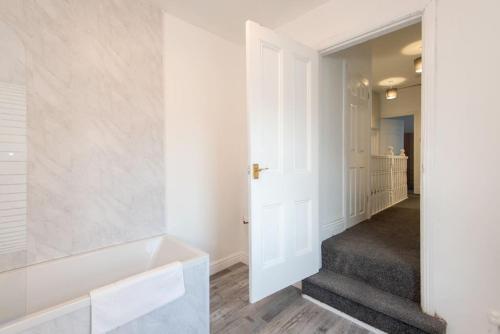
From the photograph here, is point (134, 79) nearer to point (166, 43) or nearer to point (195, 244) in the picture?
point (166, 43)

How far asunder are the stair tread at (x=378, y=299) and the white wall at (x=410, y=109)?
4.36m

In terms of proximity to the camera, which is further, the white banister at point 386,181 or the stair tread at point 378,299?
the white banister at point 386,181

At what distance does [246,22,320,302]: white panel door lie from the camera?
5.33 ft

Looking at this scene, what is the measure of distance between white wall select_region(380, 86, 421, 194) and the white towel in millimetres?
5525

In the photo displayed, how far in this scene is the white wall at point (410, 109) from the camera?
4910 millimetres

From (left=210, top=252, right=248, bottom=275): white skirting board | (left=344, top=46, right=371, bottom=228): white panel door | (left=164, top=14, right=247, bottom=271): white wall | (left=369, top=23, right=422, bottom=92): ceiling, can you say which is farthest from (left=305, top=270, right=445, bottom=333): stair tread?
(left=369, top=23, right=422, bottom=92): ceiling

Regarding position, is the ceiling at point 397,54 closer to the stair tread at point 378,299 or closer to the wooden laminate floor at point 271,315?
the stair tread at point 378,299

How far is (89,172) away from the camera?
66.6 inches

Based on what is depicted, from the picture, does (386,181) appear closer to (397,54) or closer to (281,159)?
(397,54)

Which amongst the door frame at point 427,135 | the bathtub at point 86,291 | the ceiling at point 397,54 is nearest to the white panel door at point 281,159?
the bathtub at point 86,291

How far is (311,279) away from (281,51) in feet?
Answer: 6.12

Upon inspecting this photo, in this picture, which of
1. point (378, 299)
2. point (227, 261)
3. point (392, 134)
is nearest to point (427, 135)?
point (378, 299)

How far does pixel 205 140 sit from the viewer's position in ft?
7.91

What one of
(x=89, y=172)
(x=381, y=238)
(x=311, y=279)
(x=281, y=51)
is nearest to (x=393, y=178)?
(x=381, y=238)
